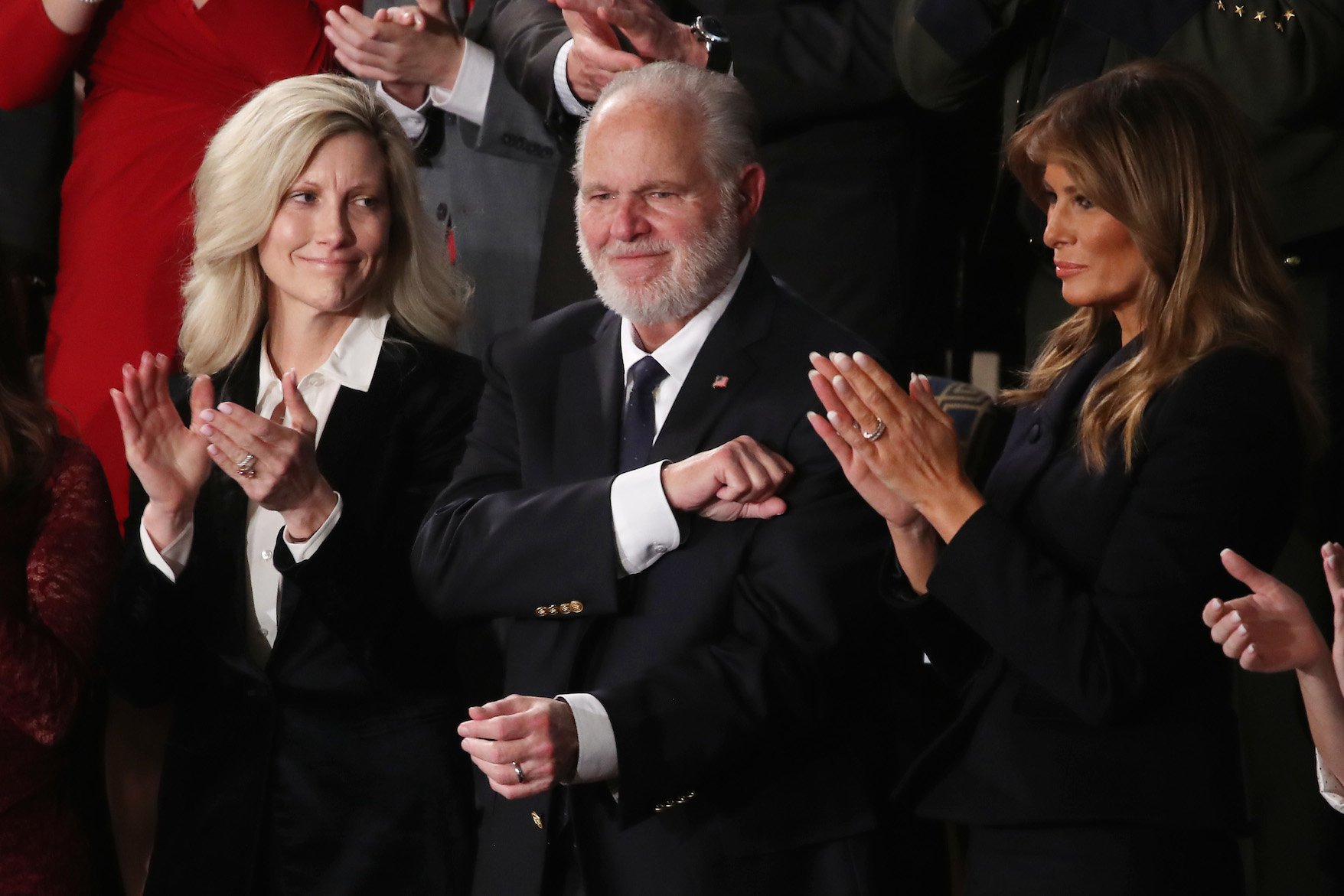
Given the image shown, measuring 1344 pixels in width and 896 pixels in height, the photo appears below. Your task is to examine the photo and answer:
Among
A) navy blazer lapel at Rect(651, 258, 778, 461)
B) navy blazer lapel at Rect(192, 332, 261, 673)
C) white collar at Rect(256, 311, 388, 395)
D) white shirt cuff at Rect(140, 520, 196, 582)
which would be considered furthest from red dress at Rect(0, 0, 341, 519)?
navy blazer lapel at Rect(651, 258, 778, 461)

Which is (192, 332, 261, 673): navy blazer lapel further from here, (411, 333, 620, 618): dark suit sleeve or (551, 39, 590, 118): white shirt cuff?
(551, 39, 590, 118): white shirt cuff

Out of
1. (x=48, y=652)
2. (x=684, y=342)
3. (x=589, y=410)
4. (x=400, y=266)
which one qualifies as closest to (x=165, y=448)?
(x=48, y=652)

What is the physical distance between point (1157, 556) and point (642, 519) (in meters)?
0.73

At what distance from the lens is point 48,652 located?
2.91 m

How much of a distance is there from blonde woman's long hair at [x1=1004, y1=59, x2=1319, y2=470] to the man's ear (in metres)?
0.53

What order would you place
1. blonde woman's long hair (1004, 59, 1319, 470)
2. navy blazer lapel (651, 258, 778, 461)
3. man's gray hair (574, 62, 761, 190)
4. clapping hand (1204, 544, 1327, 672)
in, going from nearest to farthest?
clapping hand (1204, 544, 1327, 672) < blonde woman's long hair (1004, 59, 1319, 470) < navy blazer lapel (651, 258, 778, 461) < man's gray hair (574, 62, 761, 190)

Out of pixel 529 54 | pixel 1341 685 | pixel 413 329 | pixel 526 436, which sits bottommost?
pixel 1341 685

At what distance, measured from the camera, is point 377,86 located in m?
3.69

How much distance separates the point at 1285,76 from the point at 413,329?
1627 millimetres

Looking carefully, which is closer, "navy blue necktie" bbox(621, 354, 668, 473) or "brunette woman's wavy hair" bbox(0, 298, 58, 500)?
"navy blue necktie" bbox(621, 354, 668, 473)

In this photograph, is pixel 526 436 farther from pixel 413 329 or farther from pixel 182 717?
pixel 182 717

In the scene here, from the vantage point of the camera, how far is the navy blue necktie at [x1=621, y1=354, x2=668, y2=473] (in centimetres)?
270

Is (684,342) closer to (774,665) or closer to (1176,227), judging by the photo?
(774,665)

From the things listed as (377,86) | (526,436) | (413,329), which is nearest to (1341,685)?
(526,436)
